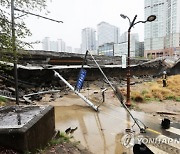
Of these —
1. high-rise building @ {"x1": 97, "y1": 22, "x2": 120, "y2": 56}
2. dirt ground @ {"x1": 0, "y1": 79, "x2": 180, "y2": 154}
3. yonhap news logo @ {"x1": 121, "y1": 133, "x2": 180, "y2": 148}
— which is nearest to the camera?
dirt ground @ {"x1": 0, "y1": 79, "x2": 180, "y2": 154}

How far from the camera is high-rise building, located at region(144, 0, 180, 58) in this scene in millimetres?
47750

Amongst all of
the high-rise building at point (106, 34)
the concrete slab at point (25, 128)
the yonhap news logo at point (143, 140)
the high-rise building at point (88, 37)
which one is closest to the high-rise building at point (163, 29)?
the high-rise building at point (106, 34)

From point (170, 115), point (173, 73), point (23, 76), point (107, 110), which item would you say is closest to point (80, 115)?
point (107, 110)

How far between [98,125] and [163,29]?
171ft

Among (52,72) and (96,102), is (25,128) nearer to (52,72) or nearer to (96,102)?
(96,102)

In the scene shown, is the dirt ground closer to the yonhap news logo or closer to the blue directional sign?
the yonhap news logo

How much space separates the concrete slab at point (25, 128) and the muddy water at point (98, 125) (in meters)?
1.47

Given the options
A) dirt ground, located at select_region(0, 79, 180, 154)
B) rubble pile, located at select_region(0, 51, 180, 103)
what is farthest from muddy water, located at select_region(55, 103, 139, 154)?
rubble pile, located at select_region(0, 51, 180, 103)

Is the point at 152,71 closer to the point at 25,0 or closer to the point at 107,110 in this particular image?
the point at 107,110

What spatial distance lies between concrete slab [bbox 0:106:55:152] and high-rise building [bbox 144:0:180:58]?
43.3 m

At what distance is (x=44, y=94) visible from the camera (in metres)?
15.1

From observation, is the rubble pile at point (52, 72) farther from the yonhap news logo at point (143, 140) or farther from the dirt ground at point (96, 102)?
the yonhap news logo at point (143, 140)

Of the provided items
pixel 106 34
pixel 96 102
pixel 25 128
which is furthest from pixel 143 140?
pixel 106 34

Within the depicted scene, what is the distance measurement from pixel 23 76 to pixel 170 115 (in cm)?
1215
